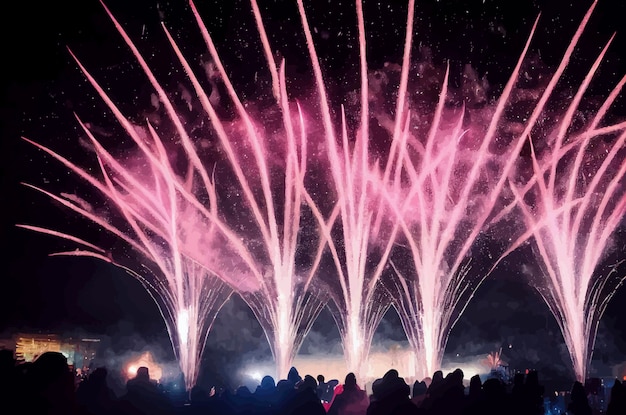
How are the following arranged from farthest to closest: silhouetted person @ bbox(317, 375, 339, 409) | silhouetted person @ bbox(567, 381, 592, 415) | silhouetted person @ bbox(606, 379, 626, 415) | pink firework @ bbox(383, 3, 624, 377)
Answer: pink firework @ bbox(383, 3, 624, 377), silhouetted person @ bbox(317, 375, 339, 409), silhouetted person @ bbox(567, 381, 592, 415), silhouetted person @ bbox(606, 379, 626, 415)

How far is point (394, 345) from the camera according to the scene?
30750 mm

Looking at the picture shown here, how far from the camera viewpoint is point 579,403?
857 cm

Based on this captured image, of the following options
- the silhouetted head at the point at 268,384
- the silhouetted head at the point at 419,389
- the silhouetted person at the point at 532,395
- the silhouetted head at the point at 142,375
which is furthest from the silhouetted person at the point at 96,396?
the silhouetted head at the point at 419,389

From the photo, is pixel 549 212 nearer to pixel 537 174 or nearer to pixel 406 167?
pixel 537 174

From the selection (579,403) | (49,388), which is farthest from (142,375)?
(579,403)

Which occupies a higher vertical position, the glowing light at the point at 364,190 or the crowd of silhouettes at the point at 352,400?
the glowing light at the point at 364,190

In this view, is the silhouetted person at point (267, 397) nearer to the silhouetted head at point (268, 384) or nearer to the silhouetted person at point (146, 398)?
the silhouetted head at point (268, 384)

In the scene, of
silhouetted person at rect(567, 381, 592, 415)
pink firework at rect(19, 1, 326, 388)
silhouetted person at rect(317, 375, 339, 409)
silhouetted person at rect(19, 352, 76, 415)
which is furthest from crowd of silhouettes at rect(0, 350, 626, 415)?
pink firework at rect(19, 1, 326, 388)

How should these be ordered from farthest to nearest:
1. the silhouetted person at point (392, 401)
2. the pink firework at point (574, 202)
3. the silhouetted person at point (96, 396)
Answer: the pink firework at point (574, 202), the silhouetted person at point (96, 396), the silhouetted person at point (392, 401)

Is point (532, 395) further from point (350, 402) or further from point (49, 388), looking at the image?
point (49, 388)

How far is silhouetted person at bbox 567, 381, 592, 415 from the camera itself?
8.50 m

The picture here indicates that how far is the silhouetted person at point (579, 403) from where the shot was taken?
8.50 metres

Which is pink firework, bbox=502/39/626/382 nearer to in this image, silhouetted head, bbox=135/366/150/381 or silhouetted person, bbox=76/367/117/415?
silhouetted head, bbox=135/366/150/381

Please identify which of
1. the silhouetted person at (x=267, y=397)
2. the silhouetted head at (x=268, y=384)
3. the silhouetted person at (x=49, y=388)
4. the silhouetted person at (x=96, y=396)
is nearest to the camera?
the silhouetted person at (x=49, y=388)
